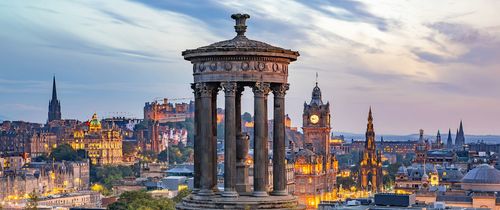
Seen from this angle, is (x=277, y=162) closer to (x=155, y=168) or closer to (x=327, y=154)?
(x=327, y=154)

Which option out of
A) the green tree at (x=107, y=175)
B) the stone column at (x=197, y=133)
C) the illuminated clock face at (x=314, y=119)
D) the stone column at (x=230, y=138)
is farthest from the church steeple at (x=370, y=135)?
the stone column at (x=230, y=138)

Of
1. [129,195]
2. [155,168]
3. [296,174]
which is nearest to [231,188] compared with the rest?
[129,195]

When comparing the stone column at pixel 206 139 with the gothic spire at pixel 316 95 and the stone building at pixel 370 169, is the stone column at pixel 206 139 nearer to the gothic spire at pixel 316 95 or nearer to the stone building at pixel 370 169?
the gothic spire at pixel 316 95

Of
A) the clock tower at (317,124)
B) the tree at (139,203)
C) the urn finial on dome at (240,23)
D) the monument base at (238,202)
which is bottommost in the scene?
the tree at (139,203)

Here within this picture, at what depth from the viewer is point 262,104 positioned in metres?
25.8

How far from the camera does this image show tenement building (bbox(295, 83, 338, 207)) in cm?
15088

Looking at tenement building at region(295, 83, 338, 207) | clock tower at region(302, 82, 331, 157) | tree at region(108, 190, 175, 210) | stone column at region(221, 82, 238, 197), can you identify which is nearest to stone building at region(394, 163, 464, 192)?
tenement building at region(295, 83, 338, 207)

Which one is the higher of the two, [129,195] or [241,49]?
[241,49]

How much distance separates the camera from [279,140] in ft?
87.0

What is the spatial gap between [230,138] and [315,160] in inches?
5069

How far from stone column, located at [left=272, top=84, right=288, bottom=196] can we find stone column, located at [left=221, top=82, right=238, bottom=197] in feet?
4.08

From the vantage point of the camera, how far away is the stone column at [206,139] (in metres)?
25.8

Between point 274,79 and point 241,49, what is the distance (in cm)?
121

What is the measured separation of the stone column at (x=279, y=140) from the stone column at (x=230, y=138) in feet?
4.08
